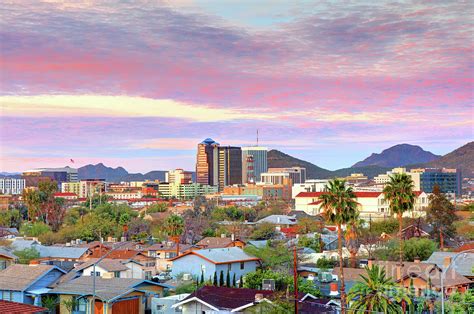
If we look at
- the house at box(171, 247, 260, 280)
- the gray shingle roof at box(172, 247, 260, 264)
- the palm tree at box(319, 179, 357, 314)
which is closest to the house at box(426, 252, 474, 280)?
the palm tree at box(319, 179, 357, 314)

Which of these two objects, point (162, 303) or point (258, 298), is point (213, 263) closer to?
point (162, 303)

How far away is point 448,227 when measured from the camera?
117062 millimetres

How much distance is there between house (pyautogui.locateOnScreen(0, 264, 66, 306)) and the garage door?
22.3ft

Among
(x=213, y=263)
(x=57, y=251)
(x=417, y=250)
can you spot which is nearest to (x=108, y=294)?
(x=213, y=263)

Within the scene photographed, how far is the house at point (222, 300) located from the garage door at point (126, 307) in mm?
3947

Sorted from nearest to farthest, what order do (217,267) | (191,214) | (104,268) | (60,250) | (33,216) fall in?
1. (104,268)
2. (217,267)
3. (60,250)
4. (33,216)
5. (191,214)

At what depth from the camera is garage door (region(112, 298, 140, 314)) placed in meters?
55.0

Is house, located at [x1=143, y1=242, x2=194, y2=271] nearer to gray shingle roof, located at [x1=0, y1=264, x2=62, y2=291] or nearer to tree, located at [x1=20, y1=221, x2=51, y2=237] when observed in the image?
gray shingle roof, located at [x1=0, y1=264, x2=62, y2=291]

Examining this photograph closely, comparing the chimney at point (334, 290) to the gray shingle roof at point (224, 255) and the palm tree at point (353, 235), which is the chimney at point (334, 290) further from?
the gray shingle roof at point (224, 255)

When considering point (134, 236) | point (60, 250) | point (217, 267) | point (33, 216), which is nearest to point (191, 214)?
point (33, 216)

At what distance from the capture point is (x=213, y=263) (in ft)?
245

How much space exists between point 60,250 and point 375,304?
5436cm

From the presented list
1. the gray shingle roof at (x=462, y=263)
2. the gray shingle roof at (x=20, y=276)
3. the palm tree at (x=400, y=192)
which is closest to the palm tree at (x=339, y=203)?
the gray shingle roof at (x=462, y=263)

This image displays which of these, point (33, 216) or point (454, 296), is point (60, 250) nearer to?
point (454, 296)
